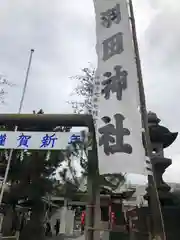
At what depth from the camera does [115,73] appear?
430cm

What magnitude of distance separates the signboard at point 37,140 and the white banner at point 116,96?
1.31m

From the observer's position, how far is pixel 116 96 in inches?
164

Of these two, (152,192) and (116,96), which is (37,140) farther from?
(152,192)

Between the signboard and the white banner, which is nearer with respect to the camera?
the white banner

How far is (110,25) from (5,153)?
12693 mm

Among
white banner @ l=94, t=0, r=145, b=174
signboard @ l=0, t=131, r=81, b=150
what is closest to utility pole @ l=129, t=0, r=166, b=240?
white banner @ l=94, t=0, r=145, b=174

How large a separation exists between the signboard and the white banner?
131 cm

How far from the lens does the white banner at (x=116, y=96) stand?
383 cm


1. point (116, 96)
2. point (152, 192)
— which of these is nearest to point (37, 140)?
point (116, 96)

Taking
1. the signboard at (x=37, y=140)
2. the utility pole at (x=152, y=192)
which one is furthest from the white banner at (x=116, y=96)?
the signboard at (x=37, y=140)

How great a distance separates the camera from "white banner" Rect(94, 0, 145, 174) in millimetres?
3832

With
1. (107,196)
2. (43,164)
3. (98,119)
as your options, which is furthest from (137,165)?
(43,164)

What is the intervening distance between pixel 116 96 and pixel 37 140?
205cm

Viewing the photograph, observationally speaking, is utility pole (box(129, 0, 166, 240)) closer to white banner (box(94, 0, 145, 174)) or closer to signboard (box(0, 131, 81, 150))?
white banner (box(94, 0, 145, 174))
